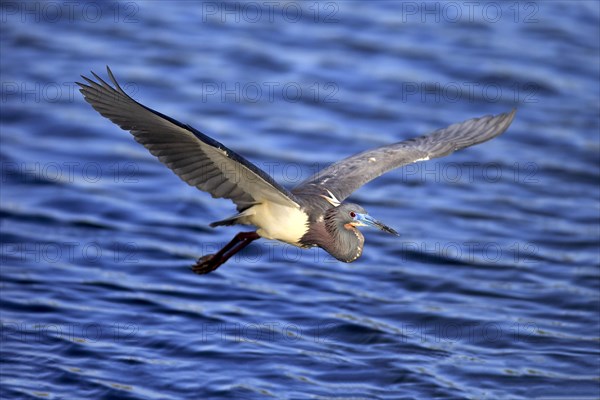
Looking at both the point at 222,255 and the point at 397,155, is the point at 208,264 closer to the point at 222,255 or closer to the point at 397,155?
the point at 222,255

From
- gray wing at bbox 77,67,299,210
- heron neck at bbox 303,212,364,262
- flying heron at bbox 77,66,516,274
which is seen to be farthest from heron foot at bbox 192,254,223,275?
heron neck at bbox 303,212,364,262

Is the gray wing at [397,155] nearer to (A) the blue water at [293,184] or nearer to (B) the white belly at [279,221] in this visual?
(B) the white belly at [279,221]

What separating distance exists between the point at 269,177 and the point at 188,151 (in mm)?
637

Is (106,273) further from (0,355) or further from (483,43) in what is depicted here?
(483,43)

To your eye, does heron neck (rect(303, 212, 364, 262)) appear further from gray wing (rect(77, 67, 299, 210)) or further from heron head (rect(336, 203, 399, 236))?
gray wing (rect(77, 67, 299, 210))

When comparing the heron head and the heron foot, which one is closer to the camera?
the heron head

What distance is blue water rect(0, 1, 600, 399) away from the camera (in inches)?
414

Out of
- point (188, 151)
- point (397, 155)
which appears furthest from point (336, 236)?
point (397, 155)

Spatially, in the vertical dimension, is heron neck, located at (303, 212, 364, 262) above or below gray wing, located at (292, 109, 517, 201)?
below

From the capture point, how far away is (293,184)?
43.8 ft

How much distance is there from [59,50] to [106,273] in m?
5.54

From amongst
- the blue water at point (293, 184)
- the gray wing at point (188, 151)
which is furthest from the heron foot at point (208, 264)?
the blue water at point (293, 184)

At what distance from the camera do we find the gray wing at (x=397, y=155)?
998cm

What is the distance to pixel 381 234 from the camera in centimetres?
1319
